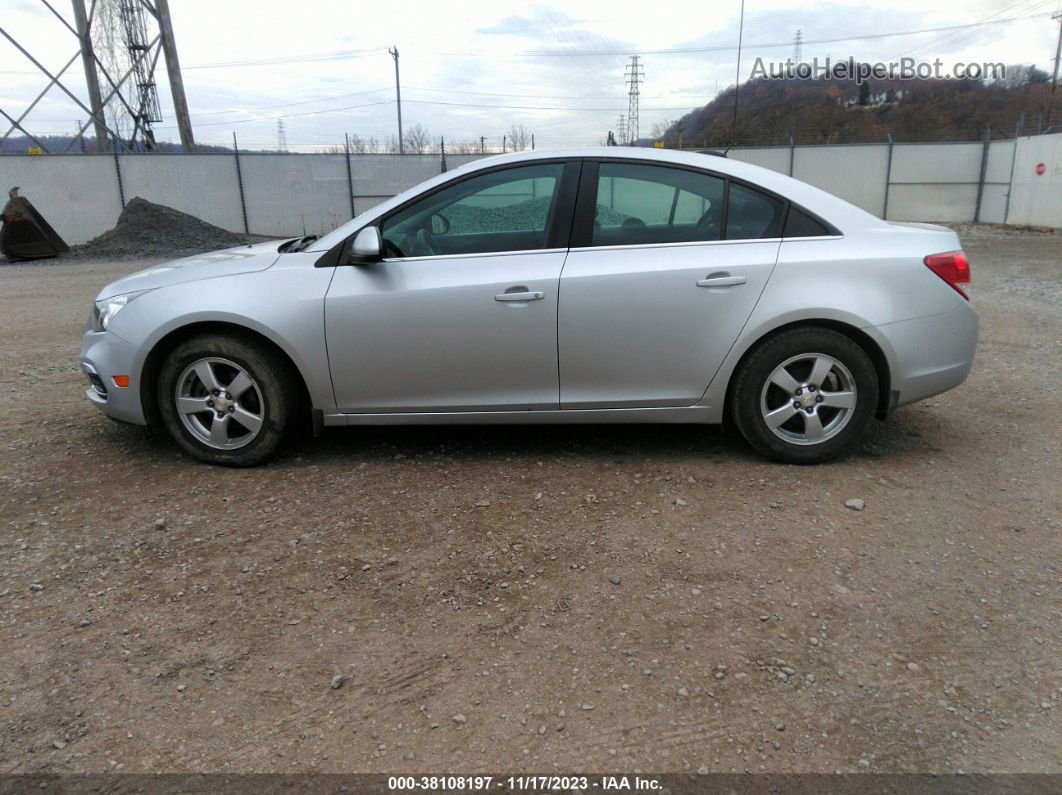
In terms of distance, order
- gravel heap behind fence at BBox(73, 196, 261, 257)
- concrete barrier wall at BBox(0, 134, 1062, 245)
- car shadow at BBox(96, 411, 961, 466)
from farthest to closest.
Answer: concrete barrier wall at BBox(0, 134, 1062, 245), gravel heap behind fence at BBox(73, 196, 261, 257), car shadow at BBox(96, 411, 961, 466)

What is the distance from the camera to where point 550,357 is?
3910 mm

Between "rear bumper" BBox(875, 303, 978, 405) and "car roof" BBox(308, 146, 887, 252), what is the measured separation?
0.58 m

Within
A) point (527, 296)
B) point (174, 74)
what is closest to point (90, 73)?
point (174, 74)

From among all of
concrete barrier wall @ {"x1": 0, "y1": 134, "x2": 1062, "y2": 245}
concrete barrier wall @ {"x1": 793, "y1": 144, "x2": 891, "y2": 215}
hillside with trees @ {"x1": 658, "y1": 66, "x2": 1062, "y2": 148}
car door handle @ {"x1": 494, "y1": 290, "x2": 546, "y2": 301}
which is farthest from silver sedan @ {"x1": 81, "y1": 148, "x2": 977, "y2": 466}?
hillside with trees @ {"x1": 658, "y1": 66, "x2": 1062, "y2": 148}

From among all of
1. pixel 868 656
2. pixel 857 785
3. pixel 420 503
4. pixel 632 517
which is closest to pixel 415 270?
pixel 420 503

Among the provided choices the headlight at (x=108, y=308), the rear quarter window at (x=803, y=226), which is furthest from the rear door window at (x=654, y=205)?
the headlight at (x=108, y=308)

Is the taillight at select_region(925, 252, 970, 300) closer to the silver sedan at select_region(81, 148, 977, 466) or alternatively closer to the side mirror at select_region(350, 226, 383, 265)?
the silver sedan at select_region(81, 148, 977, 466)

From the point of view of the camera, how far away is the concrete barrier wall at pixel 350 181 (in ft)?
67.7

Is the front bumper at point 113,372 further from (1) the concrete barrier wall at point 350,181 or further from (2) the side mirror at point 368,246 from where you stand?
(1) the concrete barrier wall at point 350,181

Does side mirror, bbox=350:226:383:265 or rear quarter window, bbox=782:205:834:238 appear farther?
rear quarter window, bbox=782:205:834:238

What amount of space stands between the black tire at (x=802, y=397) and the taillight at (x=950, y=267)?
0.54 m

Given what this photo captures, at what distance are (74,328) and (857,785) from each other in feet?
29.0

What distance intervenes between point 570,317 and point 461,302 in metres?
0.56

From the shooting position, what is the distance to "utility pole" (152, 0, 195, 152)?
23.0m
